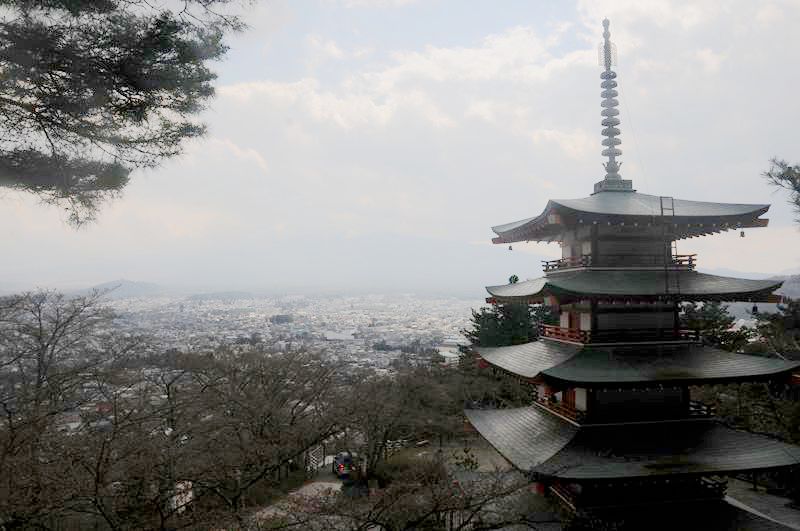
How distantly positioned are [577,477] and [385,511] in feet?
11.5

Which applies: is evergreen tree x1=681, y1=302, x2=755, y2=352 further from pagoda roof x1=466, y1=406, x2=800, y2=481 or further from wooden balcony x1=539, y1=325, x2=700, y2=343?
pagoda roof x1=466, y1=406, x2=800, y2=481

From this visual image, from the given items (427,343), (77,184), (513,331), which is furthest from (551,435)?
(427,343)

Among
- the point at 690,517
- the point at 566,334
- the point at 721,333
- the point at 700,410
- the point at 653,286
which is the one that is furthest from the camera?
the point at 721,333

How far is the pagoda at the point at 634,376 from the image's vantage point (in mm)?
9906

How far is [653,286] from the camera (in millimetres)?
11008

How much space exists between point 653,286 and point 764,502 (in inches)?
350

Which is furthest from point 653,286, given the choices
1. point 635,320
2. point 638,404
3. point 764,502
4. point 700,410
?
point 764,502

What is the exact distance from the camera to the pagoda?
390 inches

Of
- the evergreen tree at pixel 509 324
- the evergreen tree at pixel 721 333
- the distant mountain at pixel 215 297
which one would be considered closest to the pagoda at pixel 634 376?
the evergreen tree at pixel 721 333

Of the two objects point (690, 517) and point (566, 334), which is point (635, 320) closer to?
point (566, 334)

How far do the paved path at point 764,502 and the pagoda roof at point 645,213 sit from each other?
676cm

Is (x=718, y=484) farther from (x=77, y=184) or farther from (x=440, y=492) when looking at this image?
(x=77, y=184)

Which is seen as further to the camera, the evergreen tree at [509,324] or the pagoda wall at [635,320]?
the evergreen tree at [509,324]

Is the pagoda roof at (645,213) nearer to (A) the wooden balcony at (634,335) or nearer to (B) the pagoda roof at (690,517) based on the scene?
(A) the wooden balcony at (634,335)
